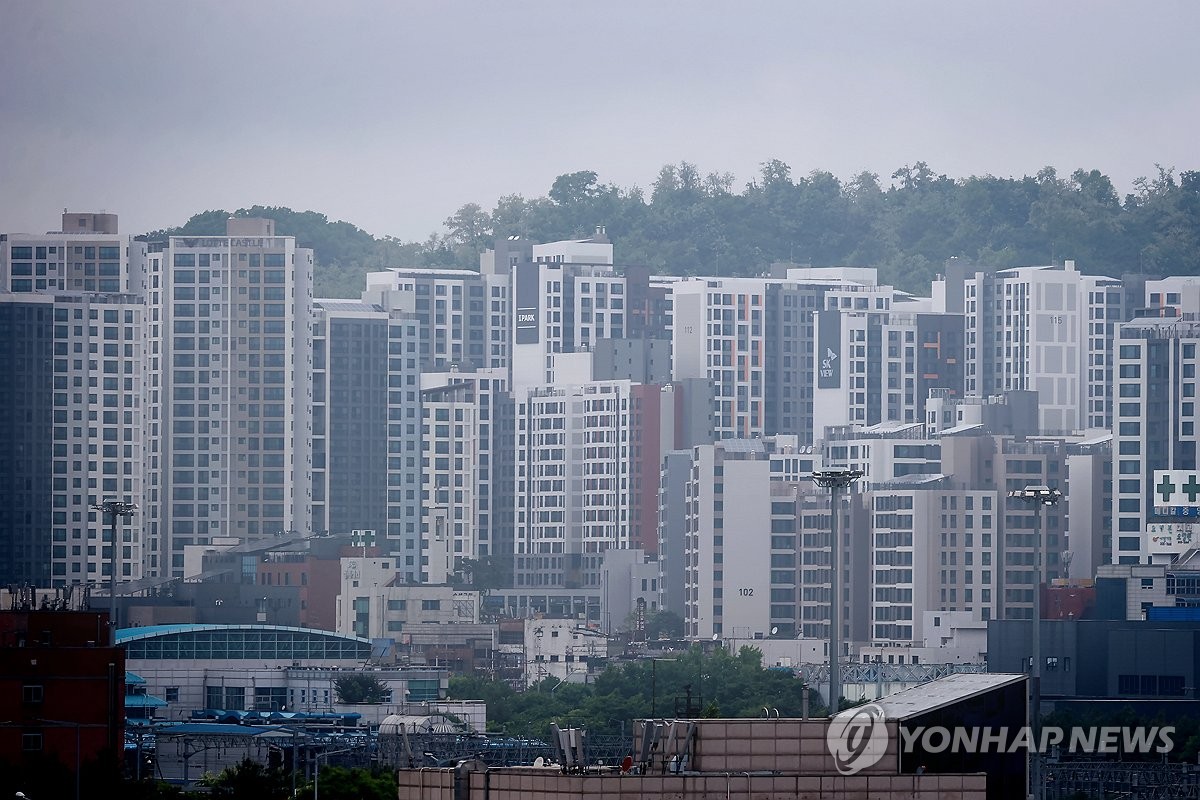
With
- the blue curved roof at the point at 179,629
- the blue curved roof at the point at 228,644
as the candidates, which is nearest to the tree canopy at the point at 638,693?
the blue curved roof at the point at 228,644

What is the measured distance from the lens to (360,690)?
558 feet

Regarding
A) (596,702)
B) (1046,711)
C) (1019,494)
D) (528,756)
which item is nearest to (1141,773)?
(1019,494)

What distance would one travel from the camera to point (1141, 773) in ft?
331

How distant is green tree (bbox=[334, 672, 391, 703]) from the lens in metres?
169

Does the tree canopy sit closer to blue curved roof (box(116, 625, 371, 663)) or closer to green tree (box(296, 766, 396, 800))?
blue curved roof (box(116, 625, 371, 663))

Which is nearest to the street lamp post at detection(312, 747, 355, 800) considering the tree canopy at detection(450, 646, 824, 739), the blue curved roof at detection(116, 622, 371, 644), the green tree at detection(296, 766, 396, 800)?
the green tree at detection(296, 766, 396, 800)

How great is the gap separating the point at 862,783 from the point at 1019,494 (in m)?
56.7

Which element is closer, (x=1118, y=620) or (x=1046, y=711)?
(x=1046, y=711)

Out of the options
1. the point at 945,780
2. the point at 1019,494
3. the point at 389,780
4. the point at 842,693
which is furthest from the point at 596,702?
the point at 945,780

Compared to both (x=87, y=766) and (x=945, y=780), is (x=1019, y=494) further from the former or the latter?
(x=945, y=780)

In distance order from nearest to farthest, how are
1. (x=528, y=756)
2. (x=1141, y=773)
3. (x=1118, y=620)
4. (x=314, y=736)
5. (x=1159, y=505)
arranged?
1. (x=1141, y=773)
2. (x=528, y=756)
3. (x=314, y=736)
4. (x=1118, y=620)
5. (x=1159, y=505)

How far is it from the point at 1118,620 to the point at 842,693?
52.3ft

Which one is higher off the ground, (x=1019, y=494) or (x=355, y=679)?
(x=1019, y=494)

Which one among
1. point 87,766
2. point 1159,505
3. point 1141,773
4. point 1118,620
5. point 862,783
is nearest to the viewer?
point 862,783
